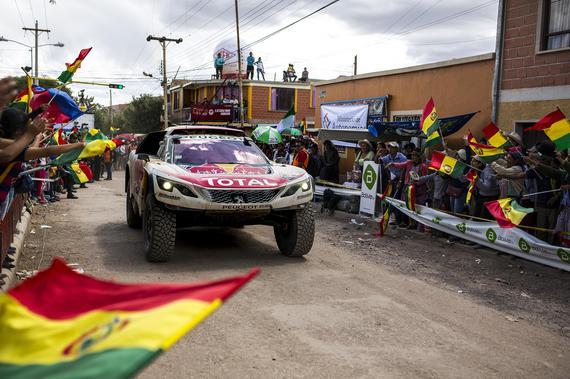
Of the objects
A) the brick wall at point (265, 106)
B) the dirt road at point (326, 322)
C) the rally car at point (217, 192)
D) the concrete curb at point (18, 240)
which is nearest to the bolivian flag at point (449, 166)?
the dirt road at point (326, 322)

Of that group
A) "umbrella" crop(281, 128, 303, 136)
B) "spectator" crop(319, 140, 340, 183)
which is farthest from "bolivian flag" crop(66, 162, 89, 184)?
"umbrella" crop(281, 128, 303, 136)

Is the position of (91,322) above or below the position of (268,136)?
below

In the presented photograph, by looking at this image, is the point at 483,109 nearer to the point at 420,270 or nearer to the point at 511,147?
the point at 511,147

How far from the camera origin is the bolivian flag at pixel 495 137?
9023mm

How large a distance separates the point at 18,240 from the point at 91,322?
7332 mm

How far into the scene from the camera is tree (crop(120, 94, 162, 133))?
61281 mm

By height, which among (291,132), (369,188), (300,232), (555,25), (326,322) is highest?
(555,25)

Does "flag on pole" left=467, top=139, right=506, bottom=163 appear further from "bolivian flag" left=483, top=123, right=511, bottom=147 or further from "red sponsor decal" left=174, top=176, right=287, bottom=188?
"red sponsor decal" left=174, top=176, right=287, bottom=188

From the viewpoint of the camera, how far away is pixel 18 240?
8.31 metres

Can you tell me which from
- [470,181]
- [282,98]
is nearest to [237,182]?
[470,181]

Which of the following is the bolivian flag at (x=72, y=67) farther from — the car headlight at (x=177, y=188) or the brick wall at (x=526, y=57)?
the brick wall at (x=526, y=57)

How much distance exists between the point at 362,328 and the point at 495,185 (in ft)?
17.9

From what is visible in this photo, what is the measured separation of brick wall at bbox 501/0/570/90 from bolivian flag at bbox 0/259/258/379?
1152 cm

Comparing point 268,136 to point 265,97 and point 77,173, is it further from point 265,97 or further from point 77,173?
point 265,97
